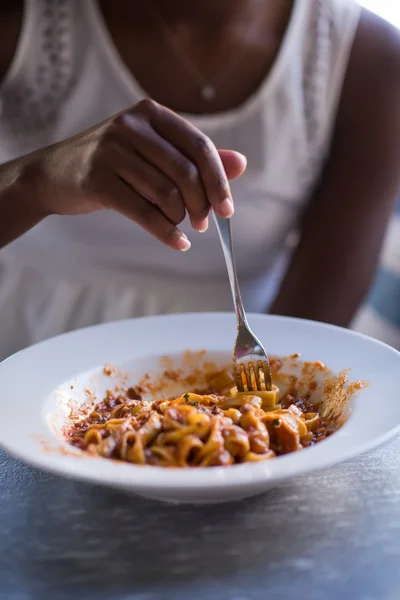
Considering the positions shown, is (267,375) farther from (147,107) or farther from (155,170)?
(147,107)

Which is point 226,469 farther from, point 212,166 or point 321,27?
point 321,27

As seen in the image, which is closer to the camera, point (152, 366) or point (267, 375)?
point (267, 375)

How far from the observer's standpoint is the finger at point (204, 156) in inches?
41.6

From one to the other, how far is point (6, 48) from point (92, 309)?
0.80 metres

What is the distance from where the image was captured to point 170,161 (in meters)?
1.08

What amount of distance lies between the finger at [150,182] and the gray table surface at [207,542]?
1.54 ft

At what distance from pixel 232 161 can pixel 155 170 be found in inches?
5.7

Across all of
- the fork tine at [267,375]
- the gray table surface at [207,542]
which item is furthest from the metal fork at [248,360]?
the gray table surface at [207,542]

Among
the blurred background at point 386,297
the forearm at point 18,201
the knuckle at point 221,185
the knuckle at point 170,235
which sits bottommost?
the blurred background at point 386,297

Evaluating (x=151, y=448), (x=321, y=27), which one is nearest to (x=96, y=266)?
(x=321, y=27)

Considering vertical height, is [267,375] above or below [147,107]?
below

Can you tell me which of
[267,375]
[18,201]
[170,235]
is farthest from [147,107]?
[267,375]

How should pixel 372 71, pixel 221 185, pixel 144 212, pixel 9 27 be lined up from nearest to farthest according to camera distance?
pixel 221 185, pixel 144 212, pixel 9 27, pixel 372 71

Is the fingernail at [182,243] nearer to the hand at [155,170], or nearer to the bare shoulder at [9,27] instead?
the hand at [155,170]
